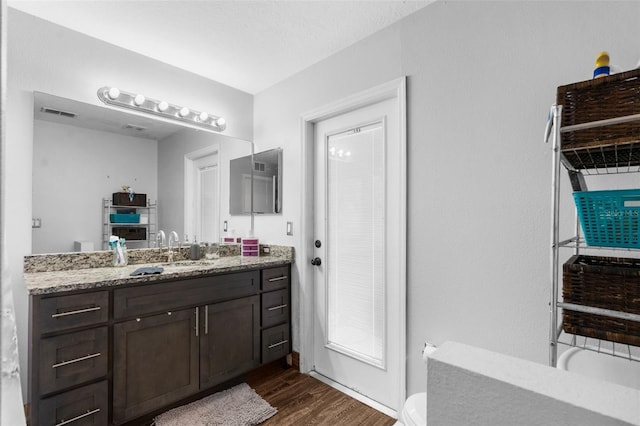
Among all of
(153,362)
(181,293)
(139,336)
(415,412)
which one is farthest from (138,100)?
(415,412)

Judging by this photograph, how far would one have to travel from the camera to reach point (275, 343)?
248cm

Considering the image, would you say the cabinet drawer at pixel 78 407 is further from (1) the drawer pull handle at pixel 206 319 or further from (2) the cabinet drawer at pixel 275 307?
(2) the cabinet drawer at pixel 275 307

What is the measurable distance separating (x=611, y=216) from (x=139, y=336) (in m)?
2.15

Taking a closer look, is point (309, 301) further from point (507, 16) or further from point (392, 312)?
point (507, 16)

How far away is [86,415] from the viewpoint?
1594 mm

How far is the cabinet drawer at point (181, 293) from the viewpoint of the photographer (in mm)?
1746

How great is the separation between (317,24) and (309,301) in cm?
195

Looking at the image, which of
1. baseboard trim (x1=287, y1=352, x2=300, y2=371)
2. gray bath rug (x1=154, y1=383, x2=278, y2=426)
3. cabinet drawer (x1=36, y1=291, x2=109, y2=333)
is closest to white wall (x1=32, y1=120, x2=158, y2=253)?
cabinet drawer (x1=36, y1=291, x2=109, y2=333)

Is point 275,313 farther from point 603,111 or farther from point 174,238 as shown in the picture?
point 603,111

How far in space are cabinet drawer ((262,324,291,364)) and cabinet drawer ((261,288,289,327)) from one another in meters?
0.05

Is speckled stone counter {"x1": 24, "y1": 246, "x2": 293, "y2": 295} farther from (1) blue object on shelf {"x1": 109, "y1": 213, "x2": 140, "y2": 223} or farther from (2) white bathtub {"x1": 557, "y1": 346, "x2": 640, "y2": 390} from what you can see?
(2) white bathtub {"x1": 557, "y1": 346, "x2": 640, "y2": 390}

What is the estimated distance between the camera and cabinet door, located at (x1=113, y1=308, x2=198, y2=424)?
5.62 feet

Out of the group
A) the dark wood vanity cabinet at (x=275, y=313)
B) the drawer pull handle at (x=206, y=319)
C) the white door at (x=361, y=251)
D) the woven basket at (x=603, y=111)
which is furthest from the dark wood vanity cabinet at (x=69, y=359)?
the woven basket at (x=603, y=111)

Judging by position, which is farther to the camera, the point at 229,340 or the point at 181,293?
the point at 229,340
